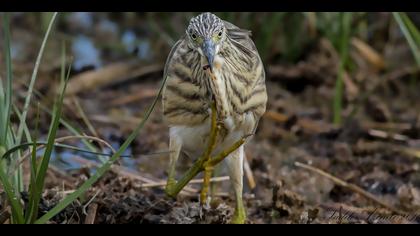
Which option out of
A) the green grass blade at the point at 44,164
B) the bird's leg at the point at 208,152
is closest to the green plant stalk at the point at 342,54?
the bird's leg at the point at 208,152

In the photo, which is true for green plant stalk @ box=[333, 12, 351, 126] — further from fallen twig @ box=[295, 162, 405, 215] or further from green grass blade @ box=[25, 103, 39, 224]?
green grass blade @ box=[25, 103, 39, 224]

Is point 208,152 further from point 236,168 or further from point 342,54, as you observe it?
point 342,54

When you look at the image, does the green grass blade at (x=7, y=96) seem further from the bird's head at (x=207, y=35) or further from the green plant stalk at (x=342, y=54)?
the green plant stalk at (x=342, y=54)

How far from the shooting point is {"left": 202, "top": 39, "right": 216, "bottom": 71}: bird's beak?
384 centimetres

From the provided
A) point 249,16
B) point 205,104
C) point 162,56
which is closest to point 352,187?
point 205,104

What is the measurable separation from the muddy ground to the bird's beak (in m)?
0.51

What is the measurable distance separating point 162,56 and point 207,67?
3358 mm

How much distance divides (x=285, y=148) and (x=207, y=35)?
7.34ft

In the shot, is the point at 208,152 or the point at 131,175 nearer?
the point at 208,152

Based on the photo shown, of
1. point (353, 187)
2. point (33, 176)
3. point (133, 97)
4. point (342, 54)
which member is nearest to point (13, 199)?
point (33, 176)

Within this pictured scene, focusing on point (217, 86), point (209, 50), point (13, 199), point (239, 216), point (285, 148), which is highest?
point (209, 50)

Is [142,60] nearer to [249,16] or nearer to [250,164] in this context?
[249,16]

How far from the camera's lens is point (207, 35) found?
3.86 meters

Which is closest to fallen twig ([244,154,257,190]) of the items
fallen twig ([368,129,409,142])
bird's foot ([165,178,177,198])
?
bird's foot ([165,178,177,198])
